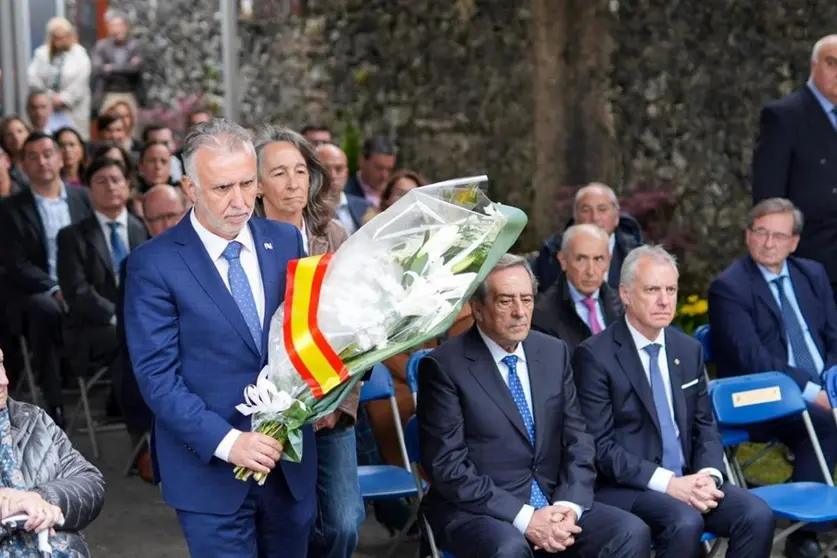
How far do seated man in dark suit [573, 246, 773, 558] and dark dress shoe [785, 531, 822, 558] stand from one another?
2.85 ft

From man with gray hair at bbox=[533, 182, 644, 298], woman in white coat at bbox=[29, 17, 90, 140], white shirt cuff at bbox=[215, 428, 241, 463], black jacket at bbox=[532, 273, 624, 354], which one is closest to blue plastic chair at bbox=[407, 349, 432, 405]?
black jacket at bbox=[532, 273, 624, 354]

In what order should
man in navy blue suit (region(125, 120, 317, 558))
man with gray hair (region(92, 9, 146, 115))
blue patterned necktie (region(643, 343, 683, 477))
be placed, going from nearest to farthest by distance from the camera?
man in navy blue suit (region(125, 120, 317, 558))
blue patterned necktie (region(643, 343, 683, 477))
man with gray hair (region(92, 9, 146, 115))

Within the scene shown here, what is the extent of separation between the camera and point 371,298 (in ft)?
13.1

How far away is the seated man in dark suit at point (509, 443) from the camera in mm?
5074

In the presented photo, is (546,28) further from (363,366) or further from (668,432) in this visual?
(363,366)

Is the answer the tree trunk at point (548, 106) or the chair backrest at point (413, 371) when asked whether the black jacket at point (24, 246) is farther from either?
the tree trunk at point (548, 106)

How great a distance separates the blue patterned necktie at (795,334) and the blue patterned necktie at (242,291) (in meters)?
3.49

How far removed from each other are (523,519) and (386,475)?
1092 millimetres

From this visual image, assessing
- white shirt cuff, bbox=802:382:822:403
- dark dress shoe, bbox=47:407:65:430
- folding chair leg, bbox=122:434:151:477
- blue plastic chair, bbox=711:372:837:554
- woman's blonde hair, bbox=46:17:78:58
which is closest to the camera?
blue plastic chair, bbox=711:372:837:554

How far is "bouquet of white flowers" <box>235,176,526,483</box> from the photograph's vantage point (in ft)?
13.1

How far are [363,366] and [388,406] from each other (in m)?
2.62

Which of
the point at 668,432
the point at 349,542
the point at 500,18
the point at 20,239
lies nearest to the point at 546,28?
the point at 500,18

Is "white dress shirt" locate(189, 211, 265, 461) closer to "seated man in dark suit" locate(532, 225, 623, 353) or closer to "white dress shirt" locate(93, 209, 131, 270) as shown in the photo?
"seated man in dark suit" locate(532, 225, 623, 353)

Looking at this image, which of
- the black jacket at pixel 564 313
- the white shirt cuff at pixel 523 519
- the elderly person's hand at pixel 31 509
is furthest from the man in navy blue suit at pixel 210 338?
the black jacket at pixel 564 313
